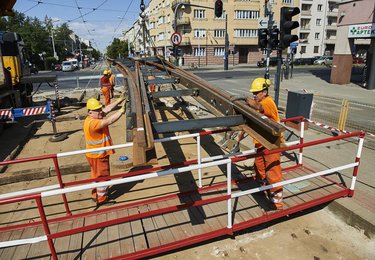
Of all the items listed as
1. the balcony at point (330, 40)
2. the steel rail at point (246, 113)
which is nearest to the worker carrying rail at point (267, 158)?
the steel rail at point (246, 113)

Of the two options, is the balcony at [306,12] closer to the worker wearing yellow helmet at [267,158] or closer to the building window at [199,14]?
the building window at [199,14]

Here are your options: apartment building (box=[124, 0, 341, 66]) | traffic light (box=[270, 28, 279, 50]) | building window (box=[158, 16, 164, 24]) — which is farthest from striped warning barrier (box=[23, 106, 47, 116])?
building window (box=[158, 16, 164, 24])

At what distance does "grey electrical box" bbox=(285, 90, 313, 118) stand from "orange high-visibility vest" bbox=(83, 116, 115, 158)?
567 cm

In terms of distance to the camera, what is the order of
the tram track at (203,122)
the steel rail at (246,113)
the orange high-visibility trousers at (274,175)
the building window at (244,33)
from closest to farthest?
the tram track at (203,122)
the steel rail at (246,113)
the orange high-visibility trousers at (274,175)
the building window at (244,33)

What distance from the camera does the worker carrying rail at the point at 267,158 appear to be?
4.17m

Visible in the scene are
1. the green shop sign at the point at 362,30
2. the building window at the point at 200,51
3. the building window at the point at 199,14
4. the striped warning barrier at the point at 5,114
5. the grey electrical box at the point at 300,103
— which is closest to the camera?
the grey electrical box at the point at 300,103

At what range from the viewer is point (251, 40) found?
5369 centimetres

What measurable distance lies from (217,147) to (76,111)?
8.95 meters

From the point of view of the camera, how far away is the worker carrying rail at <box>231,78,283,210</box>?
4172 millimetres

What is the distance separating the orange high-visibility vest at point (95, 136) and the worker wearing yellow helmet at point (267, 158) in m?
2.46

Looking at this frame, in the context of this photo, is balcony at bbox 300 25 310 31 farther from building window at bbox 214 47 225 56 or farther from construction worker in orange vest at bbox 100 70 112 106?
construction worker in orange vest at bbox 100 70 112 106

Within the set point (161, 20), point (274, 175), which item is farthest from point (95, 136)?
point (161, 20)

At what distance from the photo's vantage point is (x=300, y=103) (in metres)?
8.05

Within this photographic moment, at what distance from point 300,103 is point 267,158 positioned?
4500mm
